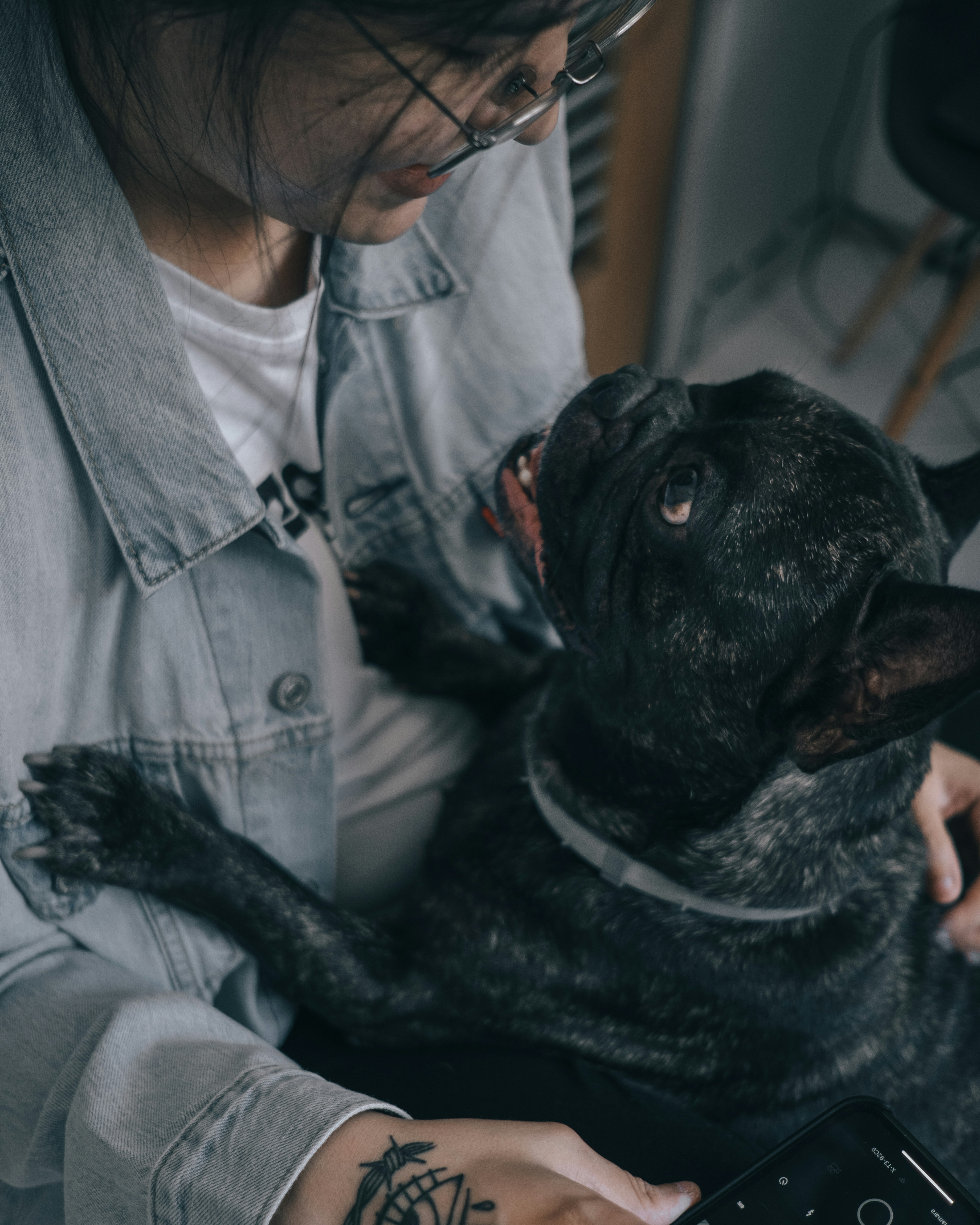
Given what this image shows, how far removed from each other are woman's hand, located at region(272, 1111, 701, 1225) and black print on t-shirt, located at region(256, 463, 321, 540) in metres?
0.63

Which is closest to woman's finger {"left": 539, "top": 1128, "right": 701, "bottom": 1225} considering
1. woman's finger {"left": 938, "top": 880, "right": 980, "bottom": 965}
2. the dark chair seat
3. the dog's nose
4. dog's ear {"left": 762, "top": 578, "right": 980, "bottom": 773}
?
dog's ear {"left": 762, "top": 578, "right": 980, "bottom": 773}

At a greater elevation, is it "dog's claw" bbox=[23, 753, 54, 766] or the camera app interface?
"dog's claw" bbox=[23, 753, 54, 766]

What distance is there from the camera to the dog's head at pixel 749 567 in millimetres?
917

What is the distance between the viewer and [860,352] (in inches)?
124

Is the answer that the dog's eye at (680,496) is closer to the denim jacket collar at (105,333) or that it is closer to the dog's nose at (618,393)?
the dog's nose at (618,393)

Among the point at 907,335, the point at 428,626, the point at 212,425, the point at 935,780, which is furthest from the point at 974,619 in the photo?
the point at 907,335

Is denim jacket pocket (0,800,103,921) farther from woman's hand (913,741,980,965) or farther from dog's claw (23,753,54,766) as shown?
woman's hand (913,741,980,965)

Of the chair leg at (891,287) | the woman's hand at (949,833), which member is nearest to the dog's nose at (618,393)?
the woman's hand at (949,833)

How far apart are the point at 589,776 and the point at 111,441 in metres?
0.69

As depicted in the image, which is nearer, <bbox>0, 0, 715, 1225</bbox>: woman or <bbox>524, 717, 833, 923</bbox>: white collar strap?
<bbox>0, 0, 715, 1225</bbox>: woman

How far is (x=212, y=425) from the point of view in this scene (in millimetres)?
908

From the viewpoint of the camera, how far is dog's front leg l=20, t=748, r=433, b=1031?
987 millimetres

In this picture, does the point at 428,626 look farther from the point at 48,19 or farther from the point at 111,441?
the point at 48,19

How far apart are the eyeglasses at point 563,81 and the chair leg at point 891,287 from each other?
2.08 metres
